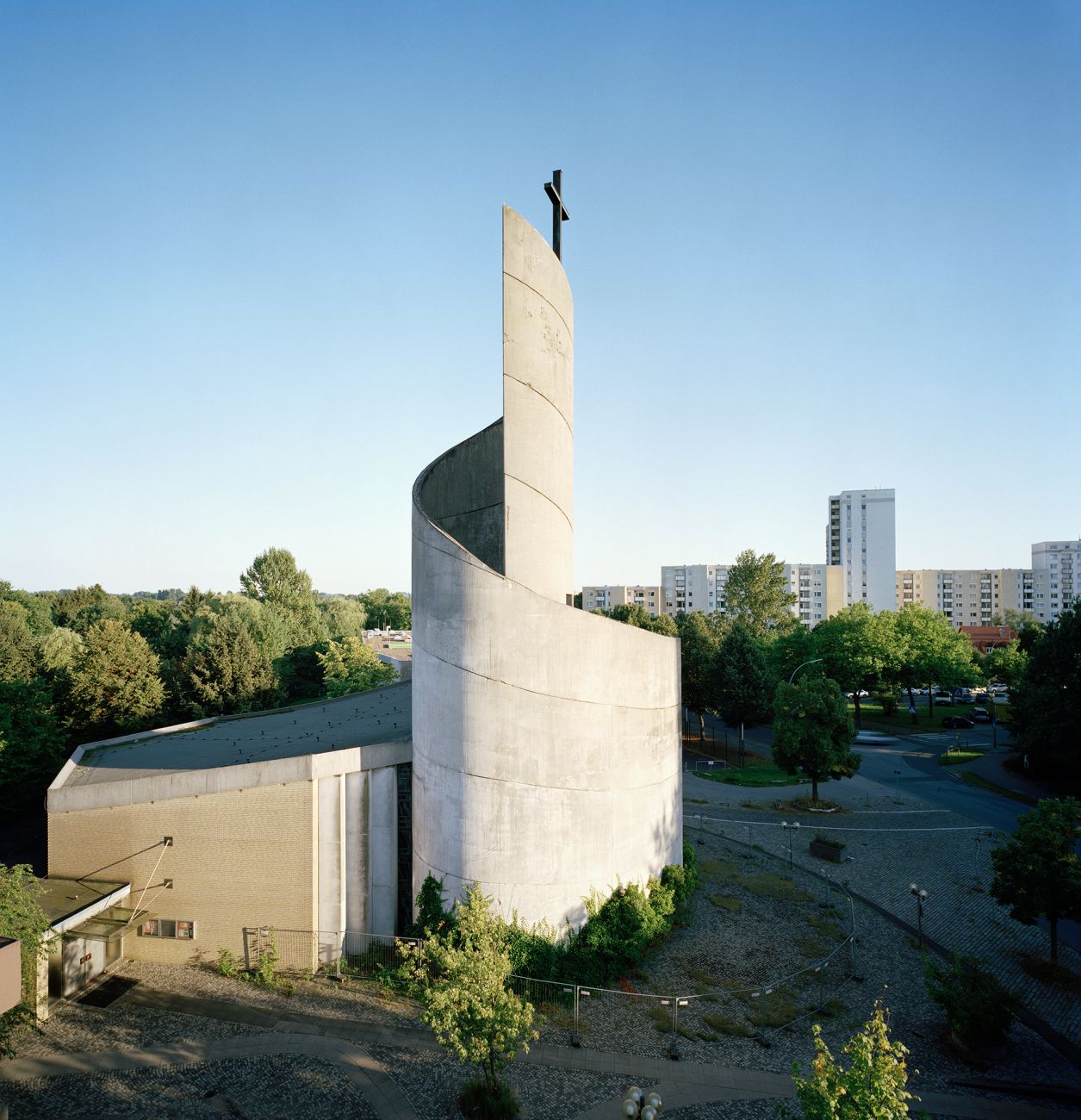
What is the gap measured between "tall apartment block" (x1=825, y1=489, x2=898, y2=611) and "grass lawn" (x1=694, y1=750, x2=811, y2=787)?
272 ft

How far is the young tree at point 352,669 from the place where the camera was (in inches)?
1746

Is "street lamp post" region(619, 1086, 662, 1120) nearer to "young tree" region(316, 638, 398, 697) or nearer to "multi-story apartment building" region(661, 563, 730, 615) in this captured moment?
"young tree" region(316, 638, 398, 697)

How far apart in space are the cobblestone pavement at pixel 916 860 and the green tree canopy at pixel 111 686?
27.3m

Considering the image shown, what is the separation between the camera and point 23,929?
13.8m

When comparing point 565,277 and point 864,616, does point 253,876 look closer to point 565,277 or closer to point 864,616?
point 565,277

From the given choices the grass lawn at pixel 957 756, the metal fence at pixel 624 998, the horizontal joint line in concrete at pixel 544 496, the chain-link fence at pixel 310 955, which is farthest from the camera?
the grass lawn at pixel 957 756

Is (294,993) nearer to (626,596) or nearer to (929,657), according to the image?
(929,657)

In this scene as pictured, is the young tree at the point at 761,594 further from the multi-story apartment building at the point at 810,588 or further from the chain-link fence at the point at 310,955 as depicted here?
the chain-link fence at the point at 310,955

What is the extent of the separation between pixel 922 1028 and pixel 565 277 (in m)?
20.5

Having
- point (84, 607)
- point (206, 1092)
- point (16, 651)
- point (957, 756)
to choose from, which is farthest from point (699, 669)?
point (84, 607)

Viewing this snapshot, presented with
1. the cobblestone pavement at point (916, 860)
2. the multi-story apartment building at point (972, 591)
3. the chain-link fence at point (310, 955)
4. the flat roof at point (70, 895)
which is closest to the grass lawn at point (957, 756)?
the cobblestone pavement at point (916, 860)

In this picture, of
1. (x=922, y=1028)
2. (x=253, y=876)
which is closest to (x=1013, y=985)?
(x=922, y=1028)

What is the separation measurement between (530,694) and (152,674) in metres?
28.9

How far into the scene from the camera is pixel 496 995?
11.5 meters
